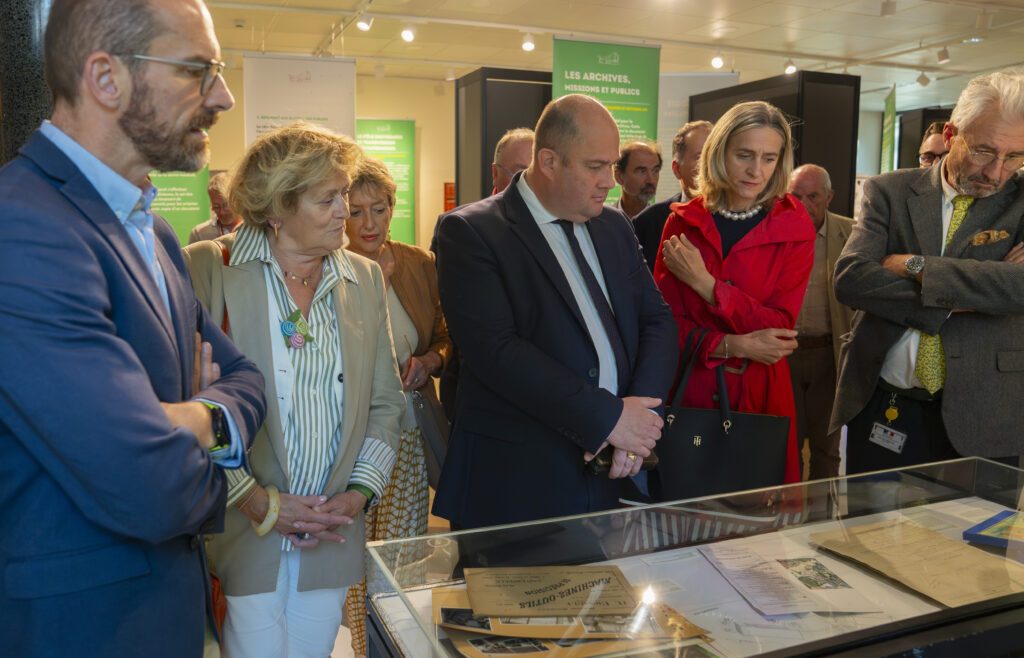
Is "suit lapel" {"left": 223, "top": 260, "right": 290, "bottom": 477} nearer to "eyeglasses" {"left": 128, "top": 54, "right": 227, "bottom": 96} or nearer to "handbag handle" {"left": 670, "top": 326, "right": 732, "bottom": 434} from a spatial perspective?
"eyeglasses" {"left": 128, "top": 54, "right": 227, "bottom": 96}

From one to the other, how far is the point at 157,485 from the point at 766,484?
1.81m

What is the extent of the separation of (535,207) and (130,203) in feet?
4.19

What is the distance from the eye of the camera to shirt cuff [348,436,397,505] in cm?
210

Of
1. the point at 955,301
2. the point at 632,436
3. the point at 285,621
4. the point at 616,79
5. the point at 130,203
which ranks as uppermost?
the point at 616,79

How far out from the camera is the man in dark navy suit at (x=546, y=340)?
2227 mm

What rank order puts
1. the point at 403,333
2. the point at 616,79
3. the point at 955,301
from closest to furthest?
the point at 955,301 < the point at 403,333 < the point at 616,79

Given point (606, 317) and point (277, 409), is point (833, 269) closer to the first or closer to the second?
point (606, 317)

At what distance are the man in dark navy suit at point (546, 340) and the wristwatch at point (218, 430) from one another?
0.90m

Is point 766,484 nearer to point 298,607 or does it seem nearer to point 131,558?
point 298,607

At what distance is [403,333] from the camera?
3.08 m

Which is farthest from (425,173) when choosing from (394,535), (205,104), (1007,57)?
(205,104)

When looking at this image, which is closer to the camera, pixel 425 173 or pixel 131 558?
pixel 131 558

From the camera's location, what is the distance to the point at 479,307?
2270mm

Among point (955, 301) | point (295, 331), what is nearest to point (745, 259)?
point (955, 301)
